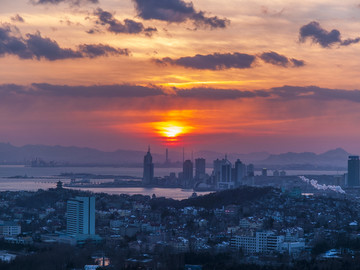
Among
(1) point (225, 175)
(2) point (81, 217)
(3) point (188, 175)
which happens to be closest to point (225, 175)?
(1) point (225, 175)

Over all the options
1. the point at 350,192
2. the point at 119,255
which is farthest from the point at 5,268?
the point at 350,192

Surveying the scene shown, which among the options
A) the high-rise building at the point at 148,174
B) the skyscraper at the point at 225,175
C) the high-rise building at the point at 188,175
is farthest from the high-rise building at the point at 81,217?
the high-rise building at the point at 148,174

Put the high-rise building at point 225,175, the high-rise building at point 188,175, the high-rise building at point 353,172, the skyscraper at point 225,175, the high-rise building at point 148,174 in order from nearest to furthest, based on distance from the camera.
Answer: the high-rise building at point 225,175
the skyscraper at point 225,175
the high-rise building at point 353,172
the high-rise building at point 188,175
the high-rise building at point 148,174

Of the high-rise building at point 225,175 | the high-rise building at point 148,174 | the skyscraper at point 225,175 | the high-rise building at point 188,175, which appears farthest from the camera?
the high-rise building at point 148,174

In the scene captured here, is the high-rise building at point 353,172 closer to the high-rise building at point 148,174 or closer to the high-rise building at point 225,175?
the high-rise building at point 225,175

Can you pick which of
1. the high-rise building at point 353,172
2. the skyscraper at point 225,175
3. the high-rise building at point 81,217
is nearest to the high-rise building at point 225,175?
the skyscraper at point 225,175

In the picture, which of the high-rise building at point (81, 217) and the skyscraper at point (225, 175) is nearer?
the high-rise building at point (81, 217)

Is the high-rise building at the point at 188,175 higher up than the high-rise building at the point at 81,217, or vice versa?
the high-rise building at the point at 188,175

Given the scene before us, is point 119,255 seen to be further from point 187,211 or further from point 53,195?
point 53,195

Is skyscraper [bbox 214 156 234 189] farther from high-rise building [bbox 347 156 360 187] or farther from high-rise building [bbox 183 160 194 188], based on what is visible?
high-rise building [bbox 347 156 360 187]

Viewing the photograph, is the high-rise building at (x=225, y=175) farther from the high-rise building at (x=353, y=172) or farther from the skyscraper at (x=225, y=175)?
the high-rise building at (x=353, y=172)
